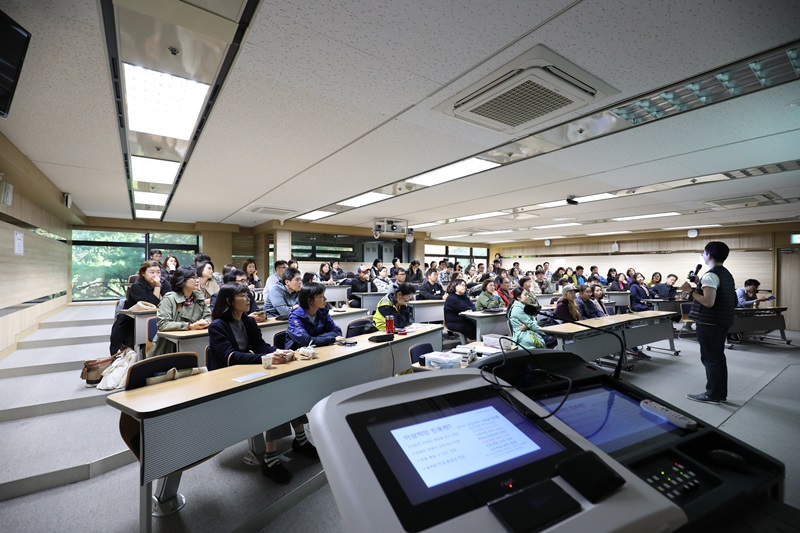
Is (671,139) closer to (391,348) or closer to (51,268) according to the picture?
A: (391,348)

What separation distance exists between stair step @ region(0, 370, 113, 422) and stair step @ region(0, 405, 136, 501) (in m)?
0.08

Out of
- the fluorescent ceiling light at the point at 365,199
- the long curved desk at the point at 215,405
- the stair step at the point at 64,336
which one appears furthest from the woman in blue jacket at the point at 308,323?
the stair step at the point at 64,336

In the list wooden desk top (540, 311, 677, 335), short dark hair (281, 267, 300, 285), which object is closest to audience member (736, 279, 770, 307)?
wooden desk top (540, 311, 677, 335)

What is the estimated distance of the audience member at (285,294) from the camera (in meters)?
4.87

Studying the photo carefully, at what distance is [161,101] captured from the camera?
2639 mm

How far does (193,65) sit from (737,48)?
3.27m

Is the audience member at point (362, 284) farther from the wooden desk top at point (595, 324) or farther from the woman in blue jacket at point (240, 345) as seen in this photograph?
the woman in blue jacket at point (240, 345)

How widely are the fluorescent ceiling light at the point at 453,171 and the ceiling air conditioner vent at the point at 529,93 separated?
47.3 inches

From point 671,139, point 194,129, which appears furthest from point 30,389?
point 671,139

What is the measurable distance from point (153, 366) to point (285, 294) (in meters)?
2.94

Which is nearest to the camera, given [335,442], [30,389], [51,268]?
[335,442]

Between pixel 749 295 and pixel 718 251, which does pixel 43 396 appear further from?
pixel 749 295

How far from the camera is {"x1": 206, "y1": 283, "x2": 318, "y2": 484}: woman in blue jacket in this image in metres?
2.57

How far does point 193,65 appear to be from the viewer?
2.15 meters
